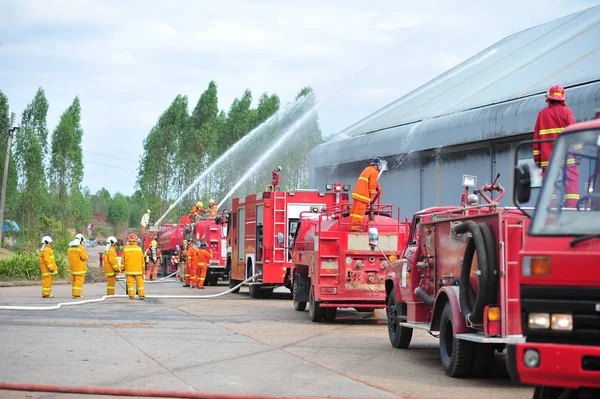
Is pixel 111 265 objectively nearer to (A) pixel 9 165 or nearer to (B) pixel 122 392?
(B) pixel 122 392

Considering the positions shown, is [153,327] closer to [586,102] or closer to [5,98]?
[586,102]

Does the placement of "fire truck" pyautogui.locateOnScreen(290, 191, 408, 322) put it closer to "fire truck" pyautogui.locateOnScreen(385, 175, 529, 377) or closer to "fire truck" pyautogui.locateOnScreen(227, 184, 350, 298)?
"fire truck" pyautogui.locateOnScreen(385, 175, 529, 377)

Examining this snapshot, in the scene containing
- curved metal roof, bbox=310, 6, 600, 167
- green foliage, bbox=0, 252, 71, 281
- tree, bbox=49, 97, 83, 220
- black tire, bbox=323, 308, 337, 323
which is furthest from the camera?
tree, bbox=49, 97, 83, 220

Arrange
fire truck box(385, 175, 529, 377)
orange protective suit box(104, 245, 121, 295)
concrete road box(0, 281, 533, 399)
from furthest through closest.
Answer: orange protective suit box(104, 245, 121, 295), concrete road box(0, 281, 533, 399), fire truck box(385, 175, 529, 377)

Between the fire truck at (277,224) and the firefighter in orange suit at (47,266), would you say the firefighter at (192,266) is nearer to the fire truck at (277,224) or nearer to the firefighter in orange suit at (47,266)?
the fire truck at (277,224)

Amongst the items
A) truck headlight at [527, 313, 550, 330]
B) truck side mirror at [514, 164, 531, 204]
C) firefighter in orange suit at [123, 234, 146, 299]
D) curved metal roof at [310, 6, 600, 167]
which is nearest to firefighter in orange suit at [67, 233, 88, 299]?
firefighter in orange suit at [123, 234, 146, 299]

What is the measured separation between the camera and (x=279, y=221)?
2311 cm

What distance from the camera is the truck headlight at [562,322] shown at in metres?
6.24

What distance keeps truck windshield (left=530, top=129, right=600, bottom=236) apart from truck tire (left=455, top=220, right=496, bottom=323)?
6.78 ft

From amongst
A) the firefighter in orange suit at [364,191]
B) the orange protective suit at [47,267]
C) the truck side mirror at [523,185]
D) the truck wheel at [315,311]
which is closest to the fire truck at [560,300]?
the truck side mirror at [523,185]

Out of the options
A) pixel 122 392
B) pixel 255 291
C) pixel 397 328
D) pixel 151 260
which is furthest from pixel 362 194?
pixel 151 260

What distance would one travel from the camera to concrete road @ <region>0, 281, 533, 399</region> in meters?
9.02

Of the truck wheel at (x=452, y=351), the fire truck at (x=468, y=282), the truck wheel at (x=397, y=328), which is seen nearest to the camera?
the fire truck at (x=468, y=282)

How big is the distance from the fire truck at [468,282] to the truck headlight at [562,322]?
8.18 feet
